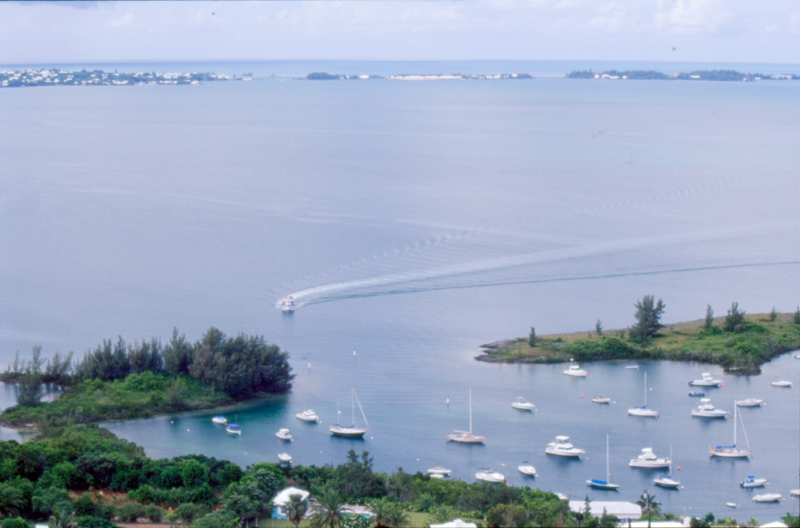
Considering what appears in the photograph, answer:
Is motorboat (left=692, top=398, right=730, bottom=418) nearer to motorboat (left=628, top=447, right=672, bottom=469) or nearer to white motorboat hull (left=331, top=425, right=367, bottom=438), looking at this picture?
motorboat (left=628, top=447, right=672, bottom=469)

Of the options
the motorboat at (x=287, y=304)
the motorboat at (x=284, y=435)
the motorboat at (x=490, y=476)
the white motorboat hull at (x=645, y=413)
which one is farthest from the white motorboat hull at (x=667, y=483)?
the motorboat at (x=287, y=304)

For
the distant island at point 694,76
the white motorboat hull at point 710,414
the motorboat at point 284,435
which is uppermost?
the distant island at point 694,76

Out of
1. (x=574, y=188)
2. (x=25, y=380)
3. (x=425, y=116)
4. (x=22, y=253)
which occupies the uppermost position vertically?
(x=425, y=116)

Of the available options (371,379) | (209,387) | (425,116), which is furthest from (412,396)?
(425,116)

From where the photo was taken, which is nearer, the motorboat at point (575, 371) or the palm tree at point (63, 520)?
the palm tree at point (63, 520)

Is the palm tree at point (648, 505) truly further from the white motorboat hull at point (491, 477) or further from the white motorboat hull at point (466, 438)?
the white motorboat hull at point (466, 438)

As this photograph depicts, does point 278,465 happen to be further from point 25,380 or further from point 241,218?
point 241,218

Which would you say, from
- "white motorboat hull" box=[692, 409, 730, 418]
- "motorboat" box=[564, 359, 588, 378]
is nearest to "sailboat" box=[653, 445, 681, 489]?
"white motorboat hull" box=[692, 409, 730, 418]
